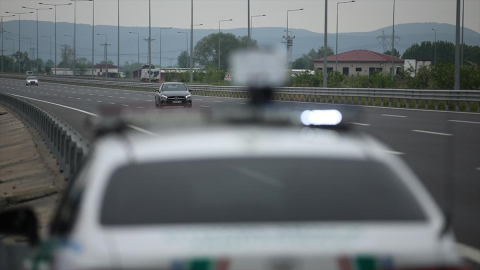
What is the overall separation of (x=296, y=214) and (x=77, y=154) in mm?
8675

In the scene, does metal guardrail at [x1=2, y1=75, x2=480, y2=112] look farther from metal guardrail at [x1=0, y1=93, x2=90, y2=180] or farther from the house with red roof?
the house with red roof

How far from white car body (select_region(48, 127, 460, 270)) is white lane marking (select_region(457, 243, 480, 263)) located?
13.0 feet

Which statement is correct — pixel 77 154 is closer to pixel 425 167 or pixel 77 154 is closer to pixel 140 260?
pixel 425 167

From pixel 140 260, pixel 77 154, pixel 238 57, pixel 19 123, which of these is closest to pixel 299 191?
pixel 140 260

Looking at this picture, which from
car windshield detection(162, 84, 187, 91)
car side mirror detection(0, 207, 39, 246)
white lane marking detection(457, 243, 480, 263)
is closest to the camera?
car side mirror detection(0, 207, 39, 246)

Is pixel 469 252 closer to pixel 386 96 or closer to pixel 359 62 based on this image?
pixel 386 96

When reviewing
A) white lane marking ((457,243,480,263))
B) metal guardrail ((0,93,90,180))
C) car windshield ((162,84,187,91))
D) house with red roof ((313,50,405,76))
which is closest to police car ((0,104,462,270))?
metal guardrail ((0,93,90,180))

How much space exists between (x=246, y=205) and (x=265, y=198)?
358mm

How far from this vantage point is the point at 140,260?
2746 millimetres

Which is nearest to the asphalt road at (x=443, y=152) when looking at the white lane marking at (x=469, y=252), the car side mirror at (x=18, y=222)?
the white lane marking at (x=469, y=252)

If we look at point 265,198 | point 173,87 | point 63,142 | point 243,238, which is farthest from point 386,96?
point 243,238

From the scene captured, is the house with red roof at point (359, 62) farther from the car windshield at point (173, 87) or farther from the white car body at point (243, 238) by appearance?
the white car body at point (243, 238)

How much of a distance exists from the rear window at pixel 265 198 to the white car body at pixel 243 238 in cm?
4

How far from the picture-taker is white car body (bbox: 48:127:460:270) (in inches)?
109
